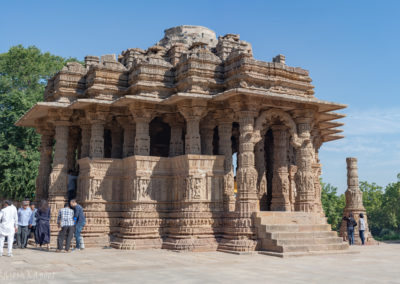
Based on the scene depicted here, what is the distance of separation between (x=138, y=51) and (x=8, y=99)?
10.3 meters

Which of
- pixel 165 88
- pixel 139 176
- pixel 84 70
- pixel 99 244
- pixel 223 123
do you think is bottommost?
pixel 99 244

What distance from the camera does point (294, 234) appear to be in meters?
11.3

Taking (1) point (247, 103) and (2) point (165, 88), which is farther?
(2) point (165, 88)

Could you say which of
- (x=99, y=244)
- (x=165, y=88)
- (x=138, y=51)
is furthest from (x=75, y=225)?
(x=138, y=51)

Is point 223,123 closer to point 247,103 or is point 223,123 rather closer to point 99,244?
point 247,103

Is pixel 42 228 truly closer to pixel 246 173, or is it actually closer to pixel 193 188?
pixel 193 188

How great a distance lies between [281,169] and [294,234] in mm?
4106

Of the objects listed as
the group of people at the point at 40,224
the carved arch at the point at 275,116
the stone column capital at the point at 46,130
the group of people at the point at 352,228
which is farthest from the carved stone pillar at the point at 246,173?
the stone column capital at the point at 46,130

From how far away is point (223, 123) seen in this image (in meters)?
13.7

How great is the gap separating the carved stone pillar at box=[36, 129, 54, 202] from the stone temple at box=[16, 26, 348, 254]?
5.36 ft

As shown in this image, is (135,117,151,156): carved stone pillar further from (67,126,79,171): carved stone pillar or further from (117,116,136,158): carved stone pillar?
(67,126,79,171): carved stone pillar

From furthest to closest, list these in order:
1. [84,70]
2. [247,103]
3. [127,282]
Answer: [84,70] < [247,103] < [127,282]

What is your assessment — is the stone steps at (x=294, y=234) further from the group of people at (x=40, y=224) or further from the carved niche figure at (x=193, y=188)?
the group of people at (x=40, y=224)

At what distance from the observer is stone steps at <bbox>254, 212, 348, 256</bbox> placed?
10.9 meters
